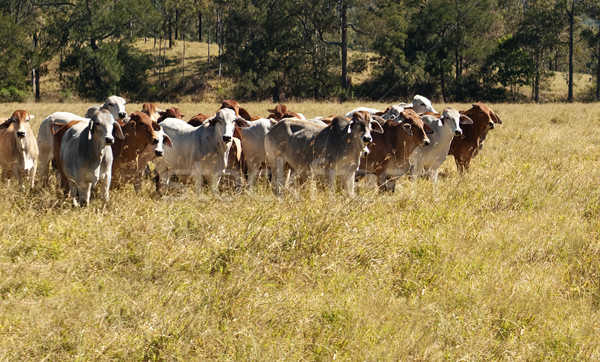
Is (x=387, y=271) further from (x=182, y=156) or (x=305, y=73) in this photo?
(x=305, y=73)

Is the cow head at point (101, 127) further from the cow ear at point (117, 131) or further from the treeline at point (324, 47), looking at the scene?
the treeline at point (324, 47)

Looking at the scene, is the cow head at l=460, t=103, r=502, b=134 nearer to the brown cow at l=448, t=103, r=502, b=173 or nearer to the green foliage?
the brown cow at l=448, t=103, r=502, b=173

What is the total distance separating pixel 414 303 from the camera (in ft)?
17.8

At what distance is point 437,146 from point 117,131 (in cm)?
561

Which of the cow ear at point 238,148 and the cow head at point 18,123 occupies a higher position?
the cow head at point 18,123

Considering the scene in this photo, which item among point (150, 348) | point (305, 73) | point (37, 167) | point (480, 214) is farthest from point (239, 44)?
point (150, 348)

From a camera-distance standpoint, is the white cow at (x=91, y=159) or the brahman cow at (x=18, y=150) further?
the brahman cow at (x=18, y=150)

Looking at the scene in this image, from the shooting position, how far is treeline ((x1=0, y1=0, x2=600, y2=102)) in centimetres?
4584

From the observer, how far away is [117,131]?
823 cm

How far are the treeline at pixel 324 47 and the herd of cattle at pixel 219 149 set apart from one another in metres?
35.2

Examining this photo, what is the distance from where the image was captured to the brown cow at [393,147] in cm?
1004

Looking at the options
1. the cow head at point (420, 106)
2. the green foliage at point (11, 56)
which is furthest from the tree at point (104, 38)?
the cow head at point (420, 106)

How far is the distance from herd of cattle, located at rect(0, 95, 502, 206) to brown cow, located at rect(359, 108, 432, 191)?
2 cm

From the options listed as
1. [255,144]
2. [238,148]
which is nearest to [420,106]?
[255,144]
